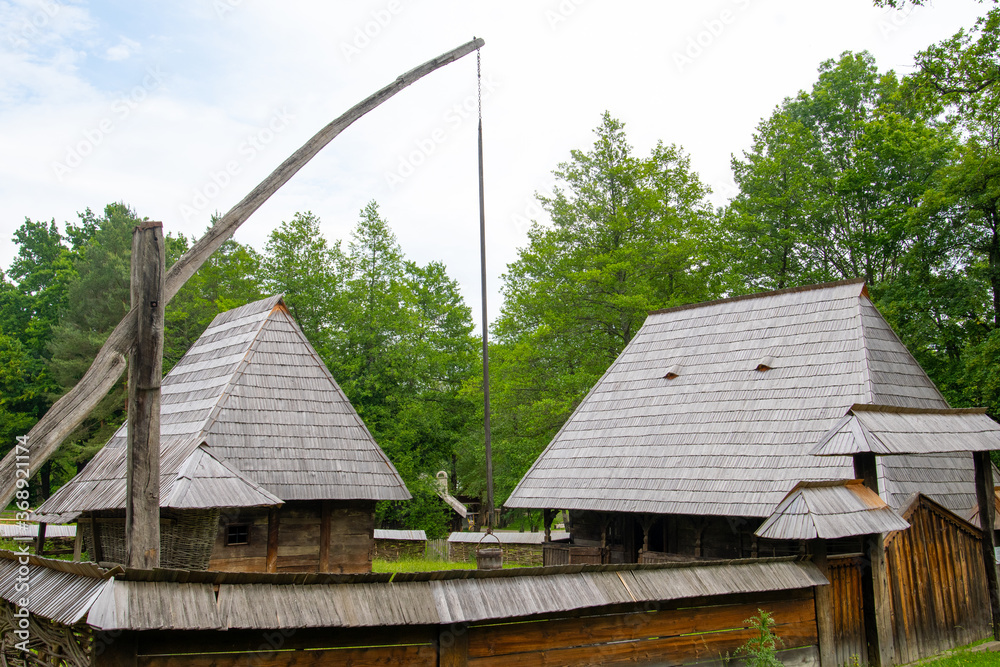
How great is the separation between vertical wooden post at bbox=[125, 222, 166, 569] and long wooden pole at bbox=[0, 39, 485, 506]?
0.10 m

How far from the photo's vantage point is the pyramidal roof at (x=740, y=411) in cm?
1162

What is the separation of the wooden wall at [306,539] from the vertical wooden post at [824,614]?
7244 millimetres

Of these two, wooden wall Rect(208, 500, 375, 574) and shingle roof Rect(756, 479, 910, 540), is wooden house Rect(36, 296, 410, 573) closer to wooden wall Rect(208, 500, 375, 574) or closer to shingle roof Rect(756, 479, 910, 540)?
wooden wall Rect(208, 500, 375, 574)

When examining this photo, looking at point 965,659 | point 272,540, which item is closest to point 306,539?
point 272,540

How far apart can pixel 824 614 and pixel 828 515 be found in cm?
105

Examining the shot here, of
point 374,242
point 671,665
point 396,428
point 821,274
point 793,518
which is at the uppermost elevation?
point 374,242

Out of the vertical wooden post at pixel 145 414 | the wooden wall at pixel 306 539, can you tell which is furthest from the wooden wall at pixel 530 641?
the wooden wall at pixel 306 539

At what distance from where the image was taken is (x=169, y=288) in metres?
6.30

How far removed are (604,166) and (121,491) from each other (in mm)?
19158

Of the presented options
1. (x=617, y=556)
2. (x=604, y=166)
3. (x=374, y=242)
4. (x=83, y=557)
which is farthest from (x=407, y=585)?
(x=374, y=242)

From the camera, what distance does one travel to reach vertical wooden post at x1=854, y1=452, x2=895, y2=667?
26.2ft

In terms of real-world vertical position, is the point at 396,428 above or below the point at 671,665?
above

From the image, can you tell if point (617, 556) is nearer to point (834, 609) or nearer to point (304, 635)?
point (834, 609)

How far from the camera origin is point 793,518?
295 inches
